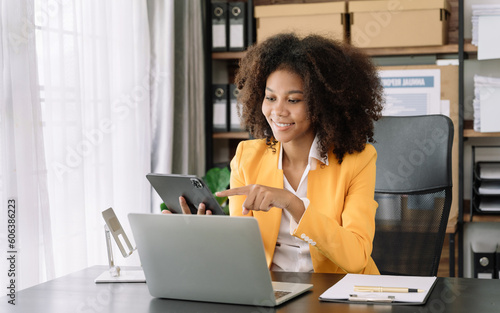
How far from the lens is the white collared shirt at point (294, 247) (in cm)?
154

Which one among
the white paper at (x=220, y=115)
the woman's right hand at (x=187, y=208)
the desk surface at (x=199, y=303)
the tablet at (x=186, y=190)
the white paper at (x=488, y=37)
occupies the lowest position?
the desk surface at (x=199, y=303)

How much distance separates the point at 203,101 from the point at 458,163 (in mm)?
1292

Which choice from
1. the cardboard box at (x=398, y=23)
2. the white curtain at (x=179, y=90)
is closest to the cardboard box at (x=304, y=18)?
the cardboard box at (x=398, y=23)

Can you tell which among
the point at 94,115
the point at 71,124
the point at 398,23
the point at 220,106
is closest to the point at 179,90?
the point at 220,106

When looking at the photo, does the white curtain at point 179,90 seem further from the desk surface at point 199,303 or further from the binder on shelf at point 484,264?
the desk surface at point 199,303

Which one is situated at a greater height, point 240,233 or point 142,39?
point 142,39

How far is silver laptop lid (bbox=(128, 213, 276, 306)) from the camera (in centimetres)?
107

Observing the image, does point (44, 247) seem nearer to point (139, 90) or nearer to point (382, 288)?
point (139, 90)

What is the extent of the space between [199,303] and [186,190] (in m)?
0.24

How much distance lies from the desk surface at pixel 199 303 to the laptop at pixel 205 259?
0.07 ft

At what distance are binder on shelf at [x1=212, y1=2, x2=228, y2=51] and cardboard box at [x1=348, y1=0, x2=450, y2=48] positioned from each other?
0.64 metres

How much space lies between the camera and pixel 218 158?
11.4ft

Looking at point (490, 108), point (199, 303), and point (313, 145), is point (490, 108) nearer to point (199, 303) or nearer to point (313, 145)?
point (313, 145)

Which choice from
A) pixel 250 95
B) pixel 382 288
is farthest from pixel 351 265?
pixel 250 95
